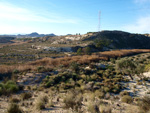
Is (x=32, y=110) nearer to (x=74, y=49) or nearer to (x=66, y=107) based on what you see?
(x=66, y=107)

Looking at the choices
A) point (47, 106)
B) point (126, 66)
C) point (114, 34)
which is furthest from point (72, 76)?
point (114, 34)

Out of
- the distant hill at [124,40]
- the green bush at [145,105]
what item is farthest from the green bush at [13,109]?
the distant hill at [124,40]

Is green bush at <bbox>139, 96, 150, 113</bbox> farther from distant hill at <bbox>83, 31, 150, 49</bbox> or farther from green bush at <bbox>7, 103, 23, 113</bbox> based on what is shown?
distant hill at <bbox>83, 31, 150, 49</bbox>

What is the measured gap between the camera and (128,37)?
9838 centimetres

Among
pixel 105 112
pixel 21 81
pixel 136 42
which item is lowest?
pixel 21 81

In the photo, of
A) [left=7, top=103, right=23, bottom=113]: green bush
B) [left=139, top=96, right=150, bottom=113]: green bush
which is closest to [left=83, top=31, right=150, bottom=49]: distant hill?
[left=139, top=96, right=150, bottom=113]: green bush

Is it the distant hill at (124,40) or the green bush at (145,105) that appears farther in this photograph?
the distant hill at (124,40)

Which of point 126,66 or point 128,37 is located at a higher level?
point 128,37

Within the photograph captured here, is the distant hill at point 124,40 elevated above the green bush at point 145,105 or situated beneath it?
elevated above

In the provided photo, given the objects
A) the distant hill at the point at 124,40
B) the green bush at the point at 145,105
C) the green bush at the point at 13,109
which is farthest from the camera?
the distant hill at the point at 124,40

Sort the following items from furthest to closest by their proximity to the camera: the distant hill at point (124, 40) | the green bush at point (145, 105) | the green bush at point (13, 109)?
the distant hill at point (124, 40)
the green bush at point (145, 105)
the green bush at point (13, 109)

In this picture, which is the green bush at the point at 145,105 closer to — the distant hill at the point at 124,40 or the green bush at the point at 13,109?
the green bush at the point at 13,109

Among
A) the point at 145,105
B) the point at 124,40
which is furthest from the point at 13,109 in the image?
the point at 124,40

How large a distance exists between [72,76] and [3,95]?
10.1m
